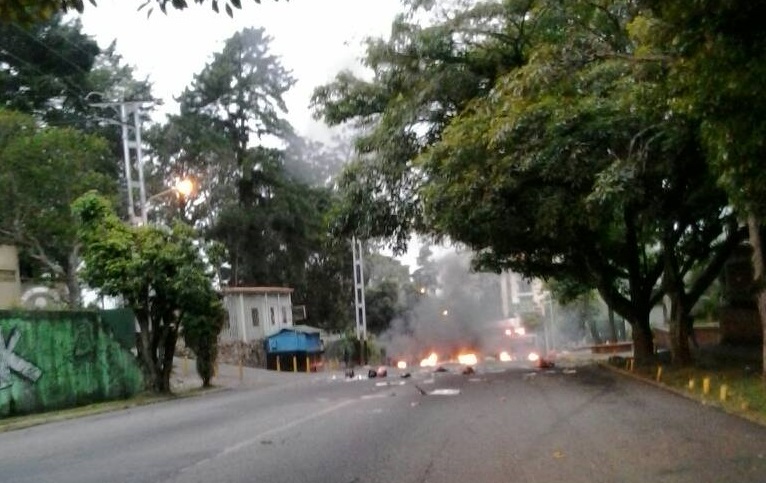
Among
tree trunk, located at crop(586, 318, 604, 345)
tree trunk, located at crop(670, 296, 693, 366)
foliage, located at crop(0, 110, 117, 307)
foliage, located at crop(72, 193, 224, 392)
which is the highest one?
foliage, located at crop(0, 110, 117, 307)

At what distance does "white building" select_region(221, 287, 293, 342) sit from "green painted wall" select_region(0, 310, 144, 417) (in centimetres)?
1837

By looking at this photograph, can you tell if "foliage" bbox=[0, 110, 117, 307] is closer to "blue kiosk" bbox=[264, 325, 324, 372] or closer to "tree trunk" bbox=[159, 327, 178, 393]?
"tree trunk" bbox=[159, 327, 178, 393]

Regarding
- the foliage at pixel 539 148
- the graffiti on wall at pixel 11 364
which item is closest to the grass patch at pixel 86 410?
the graffiti on wall at pixel 11 364

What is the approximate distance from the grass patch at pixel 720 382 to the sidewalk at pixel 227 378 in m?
14.5

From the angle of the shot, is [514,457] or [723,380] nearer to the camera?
[514,457]

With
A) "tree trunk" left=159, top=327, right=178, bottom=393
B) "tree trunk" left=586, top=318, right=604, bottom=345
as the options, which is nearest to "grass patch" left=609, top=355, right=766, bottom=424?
"tree trunk" left=159, top=327, right=178, bottom=393

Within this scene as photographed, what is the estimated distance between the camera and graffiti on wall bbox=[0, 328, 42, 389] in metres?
21.9

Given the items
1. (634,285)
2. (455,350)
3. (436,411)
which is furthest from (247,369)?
(436,411)

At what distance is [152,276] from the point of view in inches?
1037

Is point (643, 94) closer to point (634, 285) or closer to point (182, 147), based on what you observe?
point (634, 285)

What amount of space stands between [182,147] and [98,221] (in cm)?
2184

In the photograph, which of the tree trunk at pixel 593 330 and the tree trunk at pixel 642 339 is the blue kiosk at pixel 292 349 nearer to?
the tree trunk at pixel 593 330

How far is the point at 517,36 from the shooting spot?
22.2m

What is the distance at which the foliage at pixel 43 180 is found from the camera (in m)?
29.8
